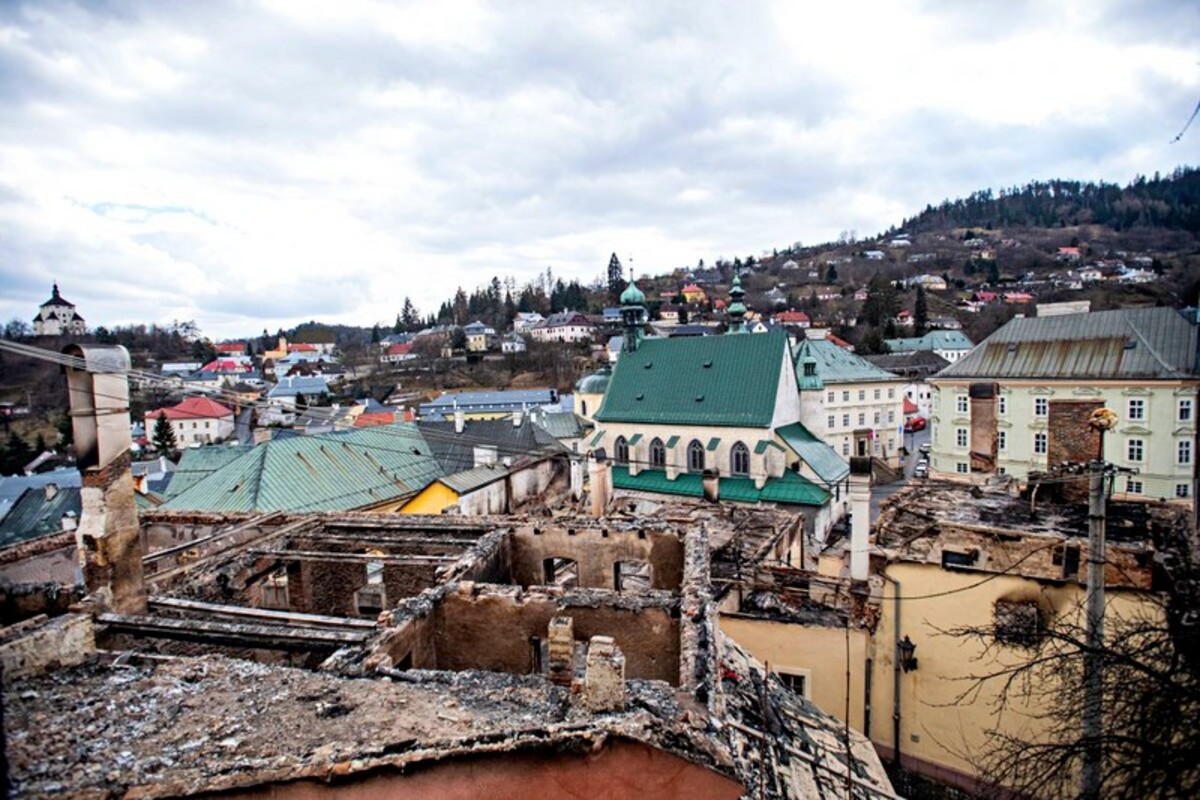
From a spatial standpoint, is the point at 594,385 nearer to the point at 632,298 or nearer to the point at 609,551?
the point at 632,298

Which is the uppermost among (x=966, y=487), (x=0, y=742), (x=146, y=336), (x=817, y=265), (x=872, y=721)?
(x=817, y=265)

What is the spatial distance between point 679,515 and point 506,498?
1119cm

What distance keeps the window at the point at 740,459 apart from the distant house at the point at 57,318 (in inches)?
1111

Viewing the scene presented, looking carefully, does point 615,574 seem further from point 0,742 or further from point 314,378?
point 314,378

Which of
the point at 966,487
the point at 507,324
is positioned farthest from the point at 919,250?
the point at 966,487

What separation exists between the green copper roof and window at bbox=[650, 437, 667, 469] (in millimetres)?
477

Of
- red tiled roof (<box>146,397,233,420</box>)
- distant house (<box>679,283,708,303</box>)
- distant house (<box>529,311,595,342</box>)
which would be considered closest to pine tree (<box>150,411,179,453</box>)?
red tiled roof (<box>146,397,233,420</box>)

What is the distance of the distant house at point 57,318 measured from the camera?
528 inches

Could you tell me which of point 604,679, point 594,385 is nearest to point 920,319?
point 594,385

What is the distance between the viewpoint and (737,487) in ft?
110

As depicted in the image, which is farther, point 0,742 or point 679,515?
point 679,515

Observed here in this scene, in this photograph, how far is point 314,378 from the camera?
85.9 meters

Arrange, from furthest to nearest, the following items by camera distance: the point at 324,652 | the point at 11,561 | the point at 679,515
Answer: the point at 679,515 < the point at 11,561 < the point at 324,652

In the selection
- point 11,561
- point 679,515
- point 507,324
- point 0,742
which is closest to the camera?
point 0,742
